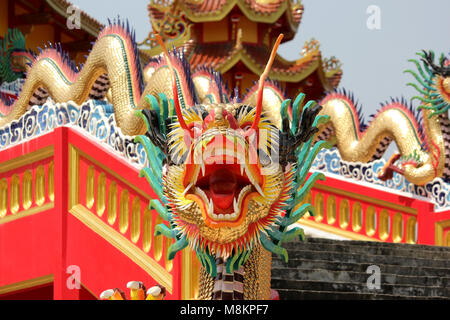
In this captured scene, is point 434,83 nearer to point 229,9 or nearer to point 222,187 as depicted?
point 222,187

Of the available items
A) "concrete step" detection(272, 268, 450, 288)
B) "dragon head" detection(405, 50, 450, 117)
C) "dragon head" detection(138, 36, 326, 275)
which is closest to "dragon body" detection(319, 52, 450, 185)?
"dragon head" detection(405, 50, 450, 117)

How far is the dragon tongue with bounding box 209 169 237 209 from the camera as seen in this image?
472 cm

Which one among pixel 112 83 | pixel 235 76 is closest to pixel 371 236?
pixel 112 83

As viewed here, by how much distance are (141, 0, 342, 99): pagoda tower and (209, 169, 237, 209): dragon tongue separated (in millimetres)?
14826

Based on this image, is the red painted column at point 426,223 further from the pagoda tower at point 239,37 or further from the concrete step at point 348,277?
the pagoda tower at point 239,37

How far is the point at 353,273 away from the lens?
7.21 metres

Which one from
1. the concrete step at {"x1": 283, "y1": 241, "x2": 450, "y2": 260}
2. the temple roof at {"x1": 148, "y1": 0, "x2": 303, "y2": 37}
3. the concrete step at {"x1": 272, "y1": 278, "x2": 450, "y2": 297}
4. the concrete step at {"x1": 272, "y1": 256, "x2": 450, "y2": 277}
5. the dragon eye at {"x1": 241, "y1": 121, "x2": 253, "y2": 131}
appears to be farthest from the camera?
the temple roof at {"x1": 148, "y1": 0, "x2": 303, "y2": 37}

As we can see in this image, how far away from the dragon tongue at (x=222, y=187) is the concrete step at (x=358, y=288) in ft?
6.91

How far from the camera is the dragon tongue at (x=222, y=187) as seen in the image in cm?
472

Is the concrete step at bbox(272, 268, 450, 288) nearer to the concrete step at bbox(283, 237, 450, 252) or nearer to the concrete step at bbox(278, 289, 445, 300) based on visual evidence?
the concrete step at bbox(278, 289, 445, 300)

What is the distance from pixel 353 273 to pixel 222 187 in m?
2.73

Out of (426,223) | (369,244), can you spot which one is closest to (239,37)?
(426,223)

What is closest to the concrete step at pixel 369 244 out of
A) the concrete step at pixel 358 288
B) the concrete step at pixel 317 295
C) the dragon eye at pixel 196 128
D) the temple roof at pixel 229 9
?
the concrete step at pixel 358 288
